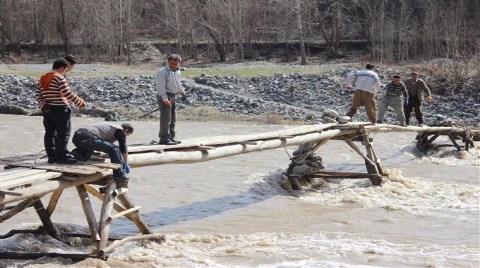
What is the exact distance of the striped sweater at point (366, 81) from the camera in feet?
48.6

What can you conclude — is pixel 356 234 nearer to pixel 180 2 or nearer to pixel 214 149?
pixel 214 149

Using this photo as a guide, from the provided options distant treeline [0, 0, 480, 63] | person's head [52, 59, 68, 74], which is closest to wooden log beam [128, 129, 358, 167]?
person's head [52, 59, 68, 74]

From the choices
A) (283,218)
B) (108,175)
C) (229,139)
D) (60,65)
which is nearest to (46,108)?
(60,65)

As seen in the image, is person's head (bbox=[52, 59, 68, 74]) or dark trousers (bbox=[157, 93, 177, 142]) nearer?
person's head (bbox=[52, 59, 68, 74])

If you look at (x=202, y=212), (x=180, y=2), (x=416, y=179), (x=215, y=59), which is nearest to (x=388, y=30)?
(x=215, y=59)

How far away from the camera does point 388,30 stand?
119 feet

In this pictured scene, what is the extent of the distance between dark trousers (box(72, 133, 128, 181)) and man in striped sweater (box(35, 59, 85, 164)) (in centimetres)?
16

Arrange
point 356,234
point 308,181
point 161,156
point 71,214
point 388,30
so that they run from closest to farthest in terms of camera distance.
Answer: point 161,156 < point 356,234 < point 71,214 < point 308,181 < point 388,30

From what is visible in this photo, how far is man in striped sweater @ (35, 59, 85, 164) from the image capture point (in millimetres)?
7762

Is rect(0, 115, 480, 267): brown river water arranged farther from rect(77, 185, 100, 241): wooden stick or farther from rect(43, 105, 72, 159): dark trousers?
rect(43, 105, 72, 159): dark trousers

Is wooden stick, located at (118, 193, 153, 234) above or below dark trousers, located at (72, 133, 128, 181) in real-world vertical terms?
below

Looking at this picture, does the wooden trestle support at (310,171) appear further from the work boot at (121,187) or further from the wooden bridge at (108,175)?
the work boot at (121,187)

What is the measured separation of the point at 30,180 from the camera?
7.12 meters

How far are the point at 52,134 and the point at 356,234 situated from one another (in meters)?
4.39
